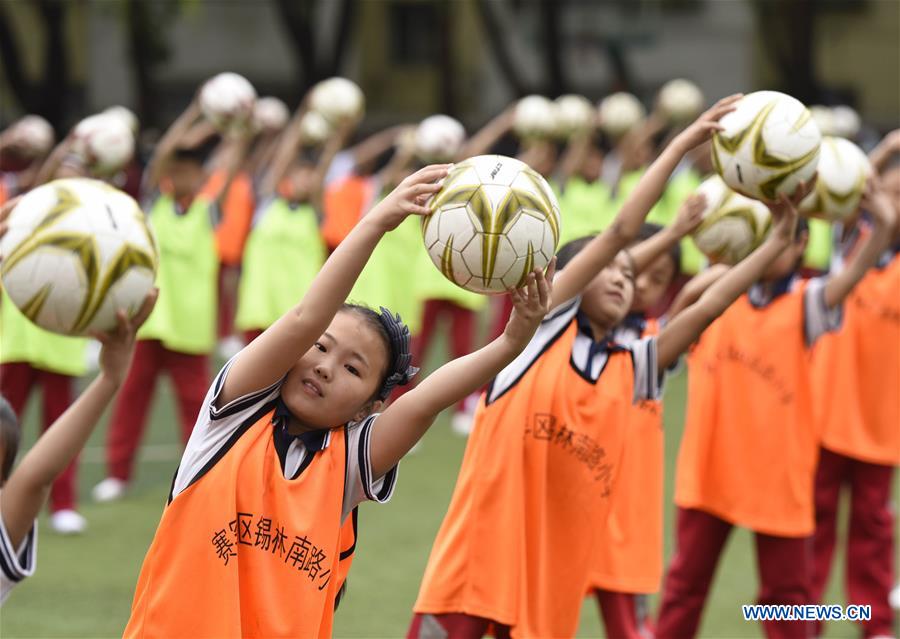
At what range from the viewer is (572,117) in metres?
10.7

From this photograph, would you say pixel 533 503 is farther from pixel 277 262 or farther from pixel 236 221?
pixel 236 221

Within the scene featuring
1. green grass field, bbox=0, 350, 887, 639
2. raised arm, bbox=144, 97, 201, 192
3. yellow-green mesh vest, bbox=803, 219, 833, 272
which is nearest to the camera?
green grass field, bbox=0, 350, 887, 639

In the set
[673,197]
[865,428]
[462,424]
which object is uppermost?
[865,428]

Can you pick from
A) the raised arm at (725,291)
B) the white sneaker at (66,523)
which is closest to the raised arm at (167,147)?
the white sneaker at (66,523)

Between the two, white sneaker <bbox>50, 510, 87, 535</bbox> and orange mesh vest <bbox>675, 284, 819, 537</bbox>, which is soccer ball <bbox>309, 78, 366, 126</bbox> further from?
orange mesh vest <bbox>675, 284, 819, 537</bbox>

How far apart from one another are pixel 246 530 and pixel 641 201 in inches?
53.2

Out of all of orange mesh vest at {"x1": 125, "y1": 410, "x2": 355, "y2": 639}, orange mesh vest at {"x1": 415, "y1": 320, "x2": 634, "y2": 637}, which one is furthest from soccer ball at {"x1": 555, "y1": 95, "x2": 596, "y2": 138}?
orange mesh vest at {"x1": 125, "y1": 410, "x2": 355, "y2": 639}

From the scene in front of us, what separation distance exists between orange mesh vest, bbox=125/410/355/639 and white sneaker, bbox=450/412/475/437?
629cm

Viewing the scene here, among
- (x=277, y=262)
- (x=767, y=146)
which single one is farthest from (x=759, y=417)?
(x=277, y=262)

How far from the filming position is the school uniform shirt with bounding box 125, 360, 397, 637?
112 inches

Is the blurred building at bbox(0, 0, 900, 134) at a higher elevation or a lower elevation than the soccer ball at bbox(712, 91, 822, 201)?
lower

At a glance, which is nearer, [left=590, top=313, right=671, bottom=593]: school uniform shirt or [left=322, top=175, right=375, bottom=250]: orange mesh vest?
[left=590, top=313, right=671, bottom=593]: school uniform shirt

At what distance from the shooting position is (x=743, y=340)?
484 cm

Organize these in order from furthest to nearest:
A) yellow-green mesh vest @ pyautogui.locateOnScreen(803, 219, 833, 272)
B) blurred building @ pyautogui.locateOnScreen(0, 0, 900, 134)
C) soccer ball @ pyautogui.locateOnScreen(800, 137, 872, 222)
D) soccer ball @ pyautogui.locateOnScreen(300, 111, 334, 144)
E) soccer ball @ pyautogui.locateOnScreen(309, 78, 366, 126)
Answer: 1. blurred building @ pyautogui.locateOnScreen(0, 0, 900, 134)
2. yellow-green mesh vest @ pyautogui.locateOnScreen(803, 219, 833, 272)
3. soccer ball @ pyautogui.locateOnScreen(300, 111, 334, 144)
4. soccer ball @ pyautogui.locateOnScreen(309, 78, 366, 126)
5. soccer ball @ pyautogui.locateOnScreen(800, 137, 872, 222)
